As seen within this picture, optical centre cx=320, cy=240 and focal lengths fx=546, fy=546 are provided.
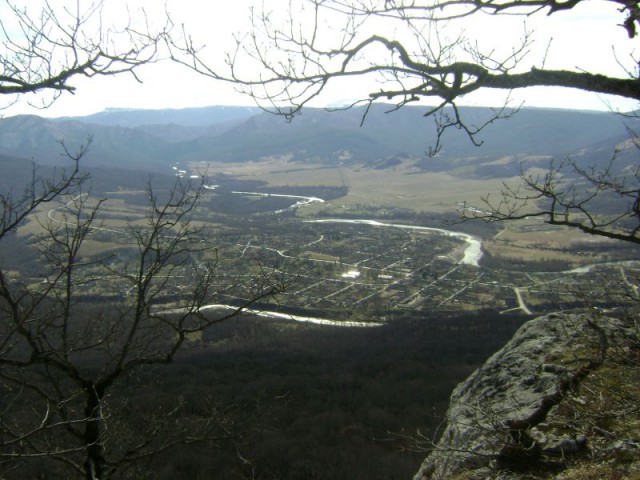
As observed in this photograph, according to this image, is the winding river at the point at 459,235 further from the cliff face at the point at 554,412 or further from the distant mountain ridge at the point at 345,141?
the distant mountain ridge at the point at 345,141

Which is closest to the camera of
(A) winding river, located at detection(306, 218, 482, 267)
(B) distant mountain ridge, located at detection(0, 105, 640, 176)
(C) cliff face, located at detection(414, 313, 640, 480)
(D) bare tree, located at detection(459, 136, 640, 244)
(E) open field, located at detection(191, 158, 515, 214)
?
(D) bare tree, located at detection(459, 136, 640, 244)

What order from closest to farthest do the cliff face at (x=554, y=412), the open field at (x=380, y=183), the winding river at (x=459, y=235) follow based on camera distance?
1. the cliff face at (x=554, y=412)
2. the winding river at (x=459, y=235)
3. the open field at (x=380, y=183)

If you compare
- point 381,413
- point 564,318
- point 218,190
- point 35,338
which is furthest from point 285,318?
point 218,190

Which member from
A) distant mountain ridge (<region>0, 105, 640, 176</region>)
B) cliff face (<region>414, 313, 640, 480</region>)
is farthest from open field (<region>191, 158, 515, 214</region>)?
cliff face (<region>414, 313, 640, 480</region>)

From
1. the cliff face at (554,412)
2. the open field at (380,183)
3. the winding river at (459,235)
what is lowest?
the winding river at (459,235)

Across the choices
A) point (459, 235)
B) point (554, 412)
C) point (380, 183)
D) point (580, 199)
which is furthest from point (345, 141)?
point (554, 412)

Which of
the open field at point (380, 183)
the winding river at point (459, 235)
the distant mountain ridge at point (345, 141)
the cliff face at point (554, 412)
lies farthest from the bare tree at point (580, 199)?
the distant mountain ridge at point (345, 141)

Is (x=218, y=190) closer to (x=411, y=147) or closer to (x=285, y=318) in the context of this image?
(x=285, y=318)

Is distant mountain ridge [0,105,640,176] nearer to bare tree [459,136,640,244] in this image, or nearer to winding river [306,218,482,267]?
bare tree [459,136,640,244]
